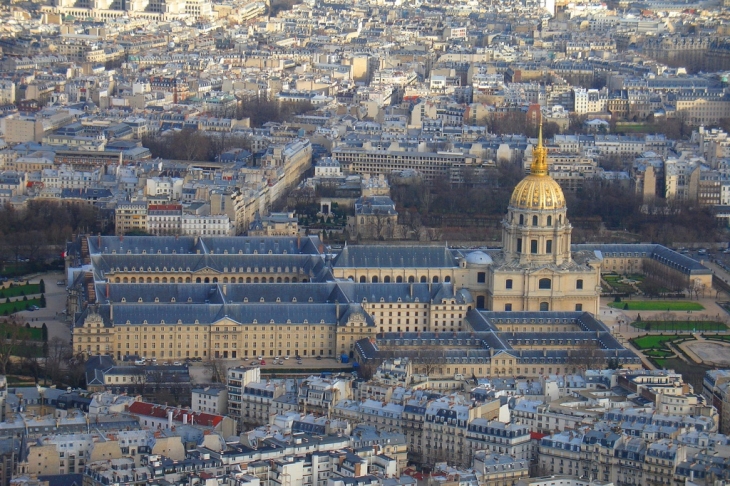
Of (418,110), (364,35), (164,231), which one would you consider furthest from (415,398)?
(364,35)

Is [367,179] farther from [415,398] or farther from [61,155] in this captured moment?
[415,398]

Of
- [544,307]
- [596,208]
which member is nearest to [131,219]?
[544,307]

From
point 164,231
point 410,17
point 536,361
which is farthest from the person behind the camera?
point 410,17

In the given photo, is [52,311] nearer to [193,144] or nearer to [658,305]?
[658,305]

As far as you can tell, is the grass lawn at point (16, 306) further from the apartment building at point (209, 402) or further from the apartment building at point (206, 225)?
the apartment building at point (209, 402)

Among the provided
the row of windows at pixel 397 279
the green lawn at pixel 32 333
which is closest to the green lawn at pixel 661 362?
the row of windows at pixel 397 279

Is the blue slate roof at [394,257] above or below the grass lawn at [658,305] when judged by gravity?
above
